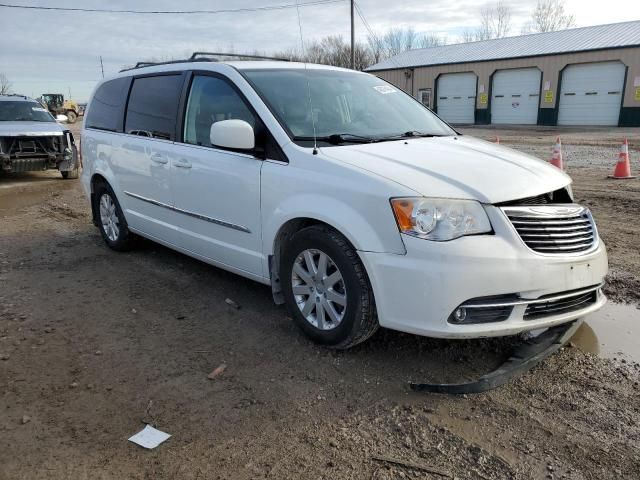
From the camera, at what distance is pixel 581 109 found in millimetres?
28422

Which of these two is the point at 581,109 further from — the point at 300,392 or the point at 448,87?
the point at 300,392

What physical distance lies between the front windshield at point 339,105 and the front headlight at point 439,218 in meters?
1.08

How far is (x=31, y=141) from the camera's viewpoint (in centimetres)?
1156

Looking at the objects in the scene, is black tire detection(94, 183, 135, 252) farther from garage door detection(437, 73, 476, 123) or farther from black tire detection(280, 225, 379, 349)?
garage door detection(437, 73, 476, 123)

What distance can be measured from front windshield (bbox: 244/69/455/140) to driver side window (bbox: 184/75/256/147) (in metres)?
0.21

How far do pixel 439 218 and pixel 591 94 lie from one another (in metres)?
29.2

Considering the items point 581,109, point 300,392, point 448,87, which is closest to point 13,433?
point 300,392

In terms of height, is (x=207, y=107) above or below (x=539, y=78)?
below

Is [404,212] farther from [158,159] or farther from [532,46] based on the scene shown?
[532,46]

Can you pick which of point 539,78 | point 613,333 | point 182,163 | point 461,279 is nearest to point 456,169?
point 461,279

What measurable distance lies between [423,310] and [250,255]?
150 cm

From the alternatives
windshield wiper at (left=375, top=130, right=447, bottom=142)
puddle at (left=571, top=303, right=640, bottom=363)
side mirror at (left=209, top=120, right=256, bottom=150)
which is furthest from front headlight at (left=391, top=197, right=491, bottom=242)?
puddle at (left=571, top=303, right=640, bottom=363)

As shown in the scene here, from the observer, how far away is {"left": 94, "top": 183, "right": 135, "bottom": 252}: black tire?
19.0ft

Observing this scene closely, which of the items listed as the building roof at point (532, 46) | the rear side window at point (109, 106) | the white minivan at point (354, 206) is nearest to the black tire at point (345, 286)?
the white minivan at point (354, 206)
